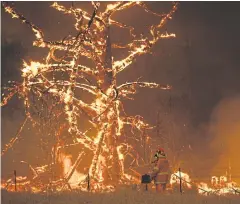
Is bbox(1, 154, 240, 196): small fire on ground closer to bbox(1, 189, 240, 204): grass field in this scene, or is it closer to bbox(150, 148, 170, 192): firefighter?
bbox(150, 148, 170, 192): firefighter

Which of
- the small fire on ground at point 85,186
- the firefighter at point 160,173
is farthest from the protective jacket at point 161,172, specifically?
the small fire on ground at point 85,186

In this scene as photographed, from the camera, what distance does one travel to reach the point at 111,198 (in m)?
12.9

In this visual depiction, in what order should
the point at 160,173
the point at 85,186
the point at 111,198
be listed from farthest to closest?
1. the point at 85,186
2. the point at 160,173
3. the point at 111,198

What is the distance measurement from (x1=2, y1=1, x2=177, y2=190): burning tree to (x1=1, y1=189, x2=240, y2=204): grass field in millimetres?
2731

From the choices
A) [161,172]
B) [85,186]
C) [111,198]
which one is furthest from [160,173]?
[111,198]

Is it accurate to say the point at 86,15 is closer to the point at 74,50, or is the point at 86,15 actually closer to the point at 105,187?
the point at 74,50

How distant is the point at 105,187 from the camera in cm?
1609

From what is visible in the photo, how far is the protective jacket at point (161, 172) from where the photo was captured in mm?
15816

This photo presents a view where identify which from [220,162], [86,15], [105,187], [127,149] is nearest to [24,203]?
[105,187]

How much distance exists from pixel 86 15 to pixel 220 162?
11042 mm

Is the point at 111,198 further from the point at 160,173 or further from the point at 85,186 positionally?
the point at 85,186

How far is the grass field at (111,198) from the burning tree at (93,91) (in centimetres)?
273

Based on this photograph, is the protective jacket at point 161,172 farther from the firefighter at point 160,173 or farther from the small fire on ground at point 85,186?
the small fire on ground at point 85,186

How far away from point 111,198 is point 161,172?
3226 millimetres
